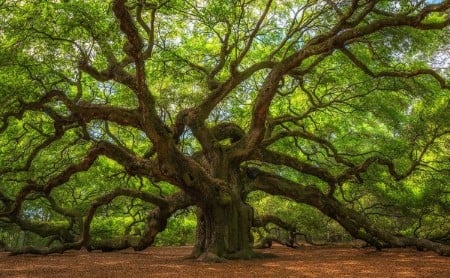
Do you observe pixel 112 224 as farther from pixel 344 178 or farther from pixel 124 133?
pixel 344 178

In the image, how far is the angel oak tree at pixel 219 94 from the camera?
883 cm

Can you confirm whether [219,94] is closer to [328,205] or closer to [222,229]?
[222,229]

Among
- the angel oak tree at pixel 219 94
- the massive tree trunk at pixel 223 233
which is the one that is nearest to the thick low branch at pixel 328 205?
the angel oak tree at pixel 219 94

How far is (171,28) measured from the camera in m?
11.9

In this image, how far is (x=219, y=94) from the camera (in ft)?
36.1

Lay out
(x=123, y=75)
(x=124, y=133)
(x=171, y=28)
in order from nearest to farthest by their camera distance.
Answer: (x=123, y=75)
(x=171, y=28)
(x=124, y=133)

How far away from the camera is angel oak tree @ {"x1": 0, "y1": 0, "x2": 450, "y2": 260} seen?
883cm

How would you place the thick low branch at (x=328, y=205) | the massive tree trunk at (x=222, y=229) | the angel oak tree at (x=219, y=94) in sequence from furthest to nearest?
the thick low branch at (x=328, y=205) → the massive tree trunk at (x=222, y=229) → the angel oak tree at (x=219, y=94)

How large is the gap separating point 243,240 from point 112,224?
11747 mm

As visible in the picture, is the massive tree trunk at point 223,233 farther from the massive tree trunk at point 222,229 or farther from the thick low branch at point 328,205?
the thick low branch at point 328,205

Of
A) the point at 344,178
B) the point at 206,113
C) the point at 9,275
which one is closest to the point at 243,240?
the point at 206,113

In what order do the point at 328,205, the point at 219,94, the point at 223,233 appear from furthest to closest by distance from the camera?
1. the point at 328,205
2. the point at 219,94
3. the point at 223,233

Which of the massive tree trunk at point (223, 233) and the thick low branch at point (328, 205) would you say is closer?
the massive tree trunk at point (223, 233)

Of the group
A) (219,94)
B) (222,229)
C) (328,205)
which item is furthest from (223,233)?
(328,205)
